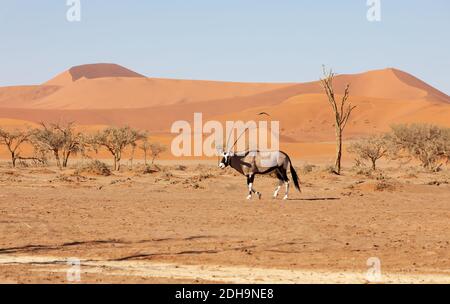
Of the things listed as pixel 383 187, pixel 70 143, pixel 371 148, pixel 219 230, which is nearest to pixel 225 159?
pixel 219 230

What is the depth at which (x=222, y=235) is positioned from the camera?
52.4ft

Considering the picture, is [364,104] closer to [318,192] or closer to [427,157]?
[427,157]

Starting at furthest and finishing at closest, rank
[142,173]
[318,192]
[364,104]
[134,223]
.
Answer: [364,104], [142,173], [318,192], [134,223]

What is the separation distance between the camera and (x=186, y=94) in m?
195

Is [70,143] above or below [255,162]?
above

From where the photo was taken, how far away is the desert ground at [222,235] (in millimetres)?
11391

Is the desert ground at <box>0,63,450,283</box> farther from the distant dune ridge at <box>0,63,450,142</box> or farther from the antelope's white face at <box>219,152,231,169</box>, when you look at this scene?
the distant dune ridge at <box>0,63,450,142</box>

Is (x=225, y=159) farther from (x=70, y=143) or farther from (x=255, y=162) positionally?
(x=70, y=143)

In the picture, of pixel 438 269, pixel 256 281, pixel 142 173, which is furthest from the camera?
pixel 142 173

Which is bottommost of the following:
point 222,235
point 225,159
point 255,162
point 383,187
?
point 222,235

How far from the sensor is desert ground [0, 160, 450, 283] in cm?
1139

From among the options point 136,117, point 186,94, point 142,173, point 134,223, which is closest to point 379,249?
point 134,223

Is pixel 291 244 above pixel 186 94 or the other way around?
the other way around

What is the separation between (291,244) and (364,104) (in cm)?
11196
